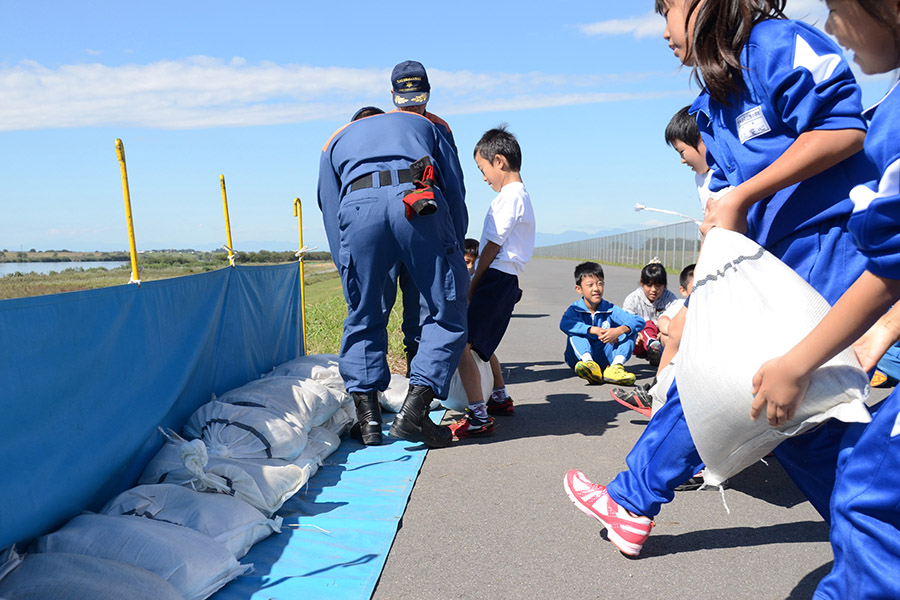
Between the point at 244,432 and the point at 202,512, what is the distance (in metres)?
0.84

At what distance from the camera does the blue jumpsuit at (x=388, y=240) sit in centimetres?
398

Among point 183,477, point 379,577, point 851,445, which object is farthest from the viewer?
point 183,477

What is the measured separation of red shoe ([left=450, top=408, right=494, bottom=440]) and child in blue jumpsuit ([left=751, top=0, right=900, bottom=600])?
117 inches

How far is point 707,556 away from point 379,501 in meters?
1.45

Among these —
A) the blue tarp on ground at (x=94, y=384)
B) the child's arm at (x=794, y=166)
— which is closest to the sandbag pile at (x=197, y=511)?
the blue tarp on ground at (x=94, y=384)

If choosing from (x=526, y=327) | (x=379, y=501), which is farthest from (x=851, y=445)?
(x=526, y=327)

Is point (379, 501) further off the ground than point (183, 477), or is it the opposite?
point (183, 477)

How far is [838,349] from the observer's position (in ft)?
5.04

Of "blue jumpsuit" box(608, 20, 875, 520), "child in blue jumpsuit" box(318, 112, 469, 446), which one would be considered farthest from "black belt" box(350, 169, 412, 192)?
"blue jumpsuit" box(608, 20, 875, 520)

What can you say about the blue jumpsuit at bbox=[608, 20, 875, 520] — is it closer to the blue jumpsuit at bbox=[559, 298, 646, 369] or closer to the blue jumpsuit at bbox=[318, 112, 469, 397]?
the blue jumpsuit at bbox=[318, 112, 469, 397]

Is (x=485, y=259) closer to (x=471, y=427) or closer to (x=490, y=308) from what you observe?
(x=490, y=308)

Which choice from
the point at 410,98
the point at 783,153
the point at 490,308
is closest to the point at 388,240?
the point at 410,98

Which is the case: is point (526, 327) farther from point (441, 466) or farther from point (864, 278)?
point (864, 278)

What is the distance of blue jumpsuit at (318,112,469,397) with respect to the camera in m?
3.98
